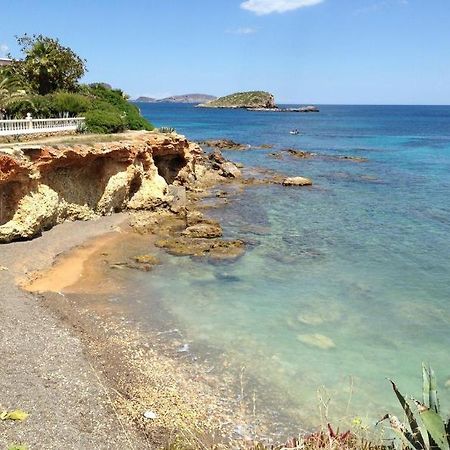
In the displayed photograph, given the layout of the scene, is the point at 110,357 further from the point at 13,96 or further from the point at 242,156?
the point at 242,156

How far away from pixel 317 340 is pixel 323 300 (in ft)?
11.5

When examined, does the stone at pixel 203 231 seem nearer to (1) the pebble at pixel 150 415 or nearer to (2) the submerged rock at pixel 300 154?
(1) the pebble at pixel 150 415

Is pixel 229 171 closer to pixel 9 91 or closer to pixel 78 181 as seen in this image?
pixel 78 181

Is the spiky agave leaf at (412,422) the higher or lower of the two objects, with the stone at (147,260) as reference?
higher

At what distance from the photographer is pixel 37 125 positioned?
98.3 ft

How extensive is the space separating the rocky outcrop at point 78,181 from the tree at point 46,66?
11014 millimetres

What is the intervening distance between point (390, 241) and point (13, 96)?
87.4 ft

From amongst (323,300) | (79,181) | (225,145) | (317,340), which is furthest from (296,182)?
(225,145)

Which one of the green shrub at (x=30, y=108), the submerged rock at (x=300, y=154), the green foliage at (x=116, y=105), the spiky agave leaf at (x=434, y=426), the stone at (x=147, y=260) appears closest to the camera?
the spiky agave leaf at (x=434, y=426)

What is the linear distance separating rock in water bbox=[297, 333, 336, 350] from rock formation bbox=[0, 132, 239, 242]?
1561 cm

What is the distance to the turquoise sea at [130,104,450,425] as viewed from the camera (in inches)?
583

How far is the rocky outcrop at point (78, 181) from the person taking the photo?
80.2 ft

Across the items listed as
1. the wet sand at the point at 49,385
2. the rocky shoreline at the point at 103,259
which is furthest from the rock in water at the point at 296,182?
the wet sand at the point at 49,385

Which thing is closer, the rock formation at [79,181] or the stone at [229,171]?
the rock formation at [79,181]
